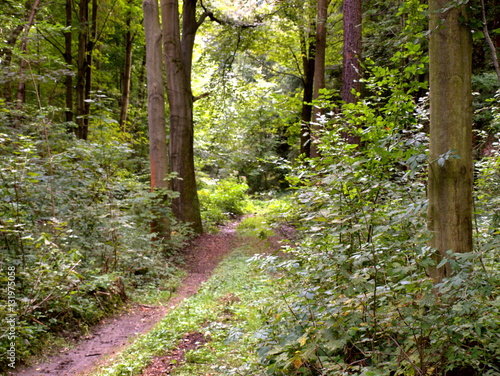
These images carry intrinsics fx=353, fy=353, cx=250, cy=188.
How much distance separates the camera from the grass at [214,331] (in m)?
3.89

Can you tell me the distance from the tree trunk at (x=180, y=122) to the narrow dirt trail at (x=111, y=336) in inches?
118

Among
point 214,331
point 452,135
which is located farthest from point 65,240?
point 452,135

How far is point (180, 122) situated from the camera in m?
11.8

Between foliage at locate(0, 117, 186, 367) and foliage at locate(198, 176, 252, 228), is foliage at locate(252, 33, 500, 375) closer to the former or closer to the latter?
foliage at locate(0, 117, 186, 367)

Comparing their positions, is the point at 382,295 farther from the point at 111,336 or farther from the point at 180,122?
the point at 180,122

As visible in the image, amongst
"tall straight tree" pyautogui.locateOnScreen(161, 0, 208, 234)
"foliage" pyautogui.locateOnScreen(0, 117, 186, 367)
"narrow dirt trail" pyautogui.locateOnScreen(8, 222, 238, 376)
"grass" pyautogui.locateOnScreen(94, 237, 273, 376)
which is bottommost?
"narrow dirt trail" pyautogui.locateOnScreen(8, 222, 238, 376)

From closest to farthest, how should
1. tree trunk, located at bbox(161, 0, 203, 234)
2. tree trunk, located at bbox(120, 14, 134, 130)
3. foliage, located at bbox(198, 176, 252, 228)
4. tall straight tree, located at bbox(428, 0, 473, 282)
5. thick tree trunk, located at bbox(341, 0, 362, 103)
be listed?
tall straight tree, located at bbox(428, 0, 473, 282), thick tree trunk, located at bbox(341, 0, 362, 103), tree trunk, located at bbox(161, 0, 203, 234), tree trunk, located at bbox(120, 14, 134, 130), foliage, located at bbox(198, 176, 252, 228)

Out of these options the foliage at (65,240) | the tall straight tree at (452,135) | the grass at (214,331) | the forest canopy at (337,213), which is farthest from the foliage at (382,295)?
the foliage at (65,240)

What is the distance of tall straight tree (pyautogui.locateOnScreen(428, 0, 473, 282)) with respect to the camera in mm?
2580

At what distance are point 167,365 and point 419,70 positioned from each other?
13.8ft

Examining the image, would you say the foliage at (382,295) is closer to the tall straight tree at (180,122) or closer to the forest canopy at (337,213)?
the forest canopy at (337,213)

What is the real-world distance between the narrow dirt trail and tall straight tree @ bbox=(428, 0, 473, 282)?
4.08m

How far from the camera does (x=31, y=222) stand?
5738 millimetres

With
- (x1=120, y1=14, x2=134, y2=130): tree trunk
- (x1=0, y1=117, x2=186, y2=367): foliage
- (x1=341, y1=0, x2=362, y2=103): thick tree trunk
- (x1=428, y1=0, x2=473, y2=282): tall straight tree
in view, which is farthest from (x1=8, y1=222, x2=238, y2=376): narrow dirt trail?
(x1=120, y1=14, x2=134, y2=130): tree trunk
